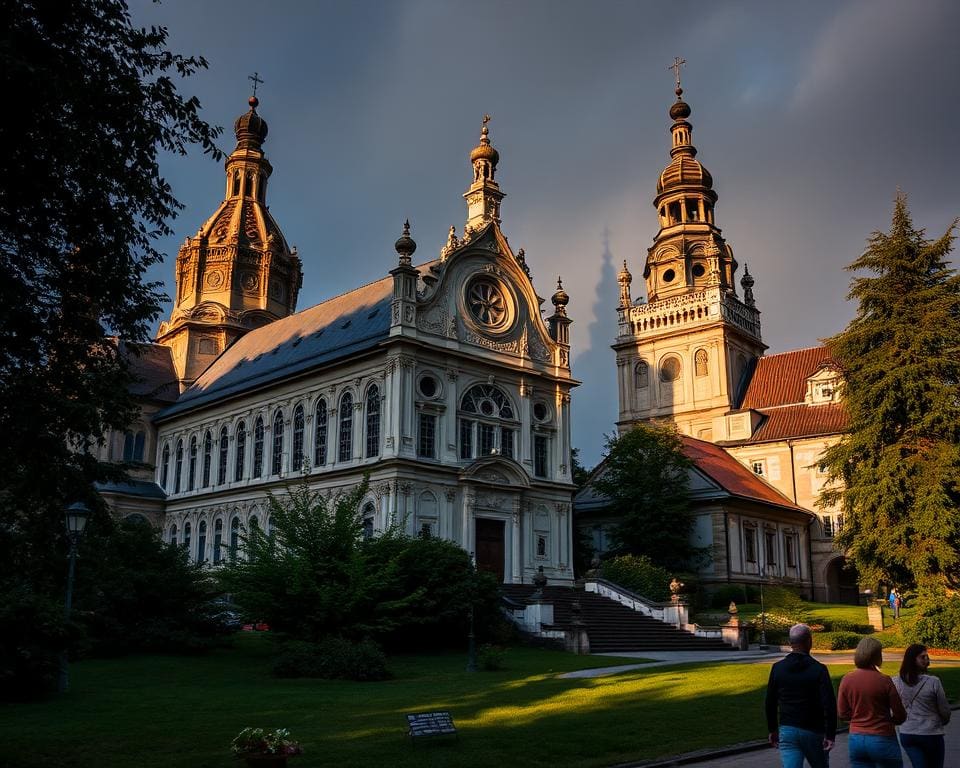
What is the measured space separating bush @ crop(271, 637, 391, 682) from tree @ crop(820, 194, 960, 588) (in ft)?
68.8

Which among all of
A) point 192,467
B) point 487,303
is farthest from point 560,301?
point 192,467

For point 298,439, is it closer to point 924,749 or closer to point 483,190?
point 483,190

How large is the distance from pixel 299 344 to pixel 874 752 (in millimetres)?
46988

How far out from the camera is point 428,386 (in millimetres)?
44000

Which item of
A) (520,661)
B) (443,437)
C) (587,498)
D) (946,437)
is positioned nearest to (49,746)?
(520,661)

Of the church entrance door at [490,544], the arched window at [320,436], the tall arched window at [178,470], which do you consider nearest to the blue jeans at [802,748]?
the church entrance door at [490,544]

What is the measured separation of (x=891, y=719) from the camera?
9.09 meters

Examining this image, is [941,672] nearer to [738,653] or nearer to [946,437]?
[738,653]

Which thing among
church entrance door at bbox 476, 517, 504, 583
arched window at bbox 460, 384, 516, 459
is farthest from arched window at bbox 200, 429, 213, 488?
church entrance door at bbox 476, 517, 504, 583

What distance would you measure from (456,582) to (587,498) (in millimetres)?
28891

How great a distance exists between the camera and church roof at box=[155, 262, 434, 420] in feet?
154

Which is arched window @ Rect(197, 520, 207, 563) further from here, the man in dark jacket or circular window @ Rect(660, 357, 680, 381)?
the man in dark jacket

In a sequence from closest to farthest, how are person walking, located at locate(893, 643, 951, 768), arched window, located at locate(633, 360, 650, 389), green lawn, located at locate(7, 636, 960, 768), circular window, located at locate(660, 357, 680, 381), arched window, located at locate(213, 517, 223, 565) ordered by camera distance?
person walking, located at locate(893, 643, 951, 768) < green lawn, located at locate(7, 636, 960, 768) < arched window, located at locate(213, 517, 223, 565) < circular window, located at locate(660, 357, 680, 381) < arched window, located at locate(633, 360, 650, 389)

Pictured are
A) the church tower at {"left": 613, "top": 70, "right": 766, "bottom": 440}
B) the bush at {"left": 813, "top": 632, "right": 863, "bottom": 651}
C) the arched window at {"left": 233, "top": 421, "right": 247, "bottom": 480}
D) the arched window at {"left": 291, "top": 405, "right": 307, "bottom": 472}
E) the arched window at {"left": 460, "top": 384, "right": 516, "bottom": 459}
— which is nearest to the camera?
the bush at {"left": 813, "top": 632, "right": 863, "bottom": 651}
